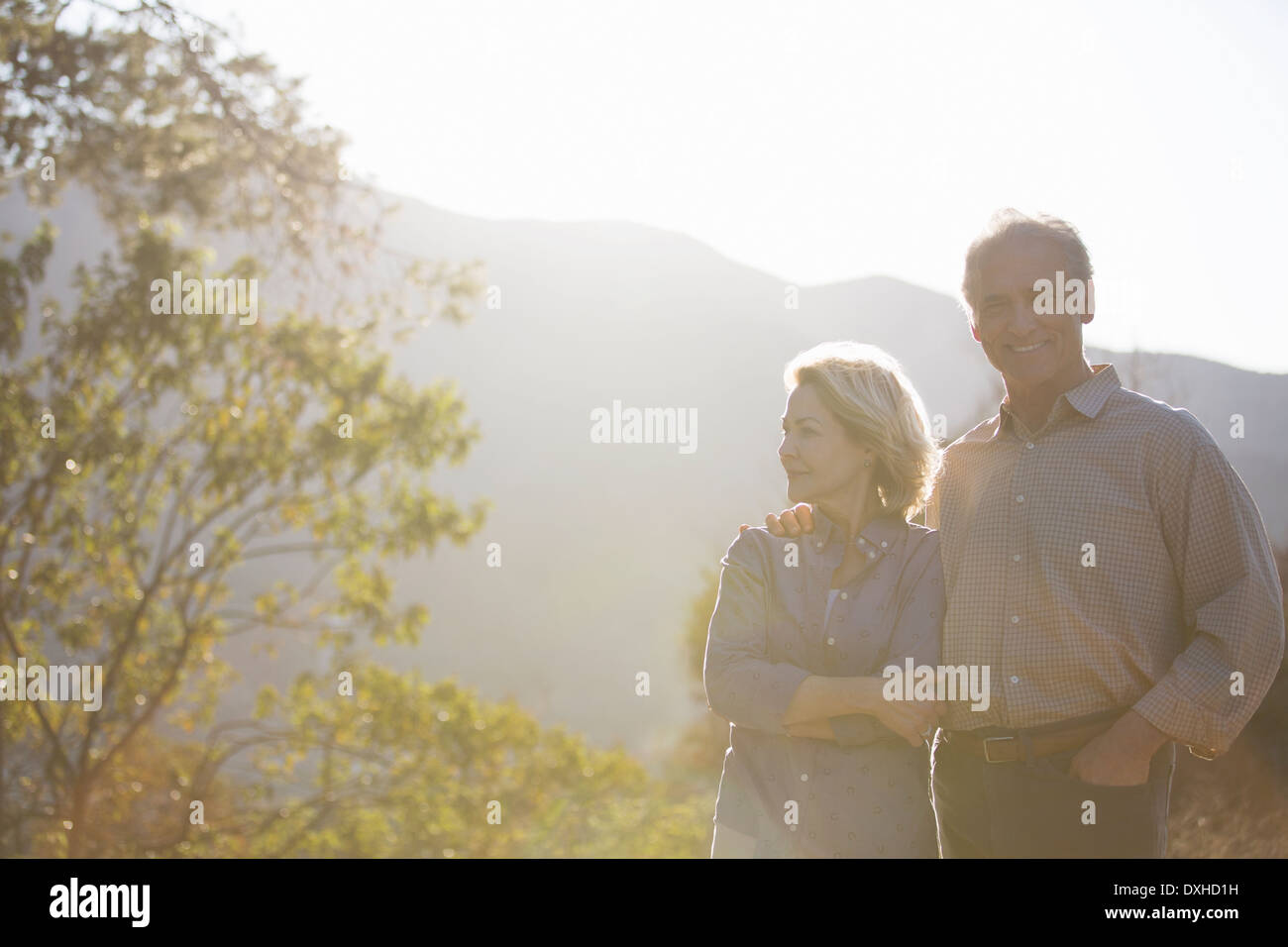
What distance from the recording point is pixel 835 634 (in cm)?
204

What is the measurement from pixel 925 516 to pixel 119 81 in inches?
227

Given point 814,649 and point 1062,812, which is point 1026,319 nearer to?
point 814,649

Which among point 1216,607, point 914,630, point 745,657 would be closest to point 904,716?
point 914,630

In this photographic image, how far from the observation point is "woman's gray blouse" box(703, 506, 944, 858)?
6.25 ft

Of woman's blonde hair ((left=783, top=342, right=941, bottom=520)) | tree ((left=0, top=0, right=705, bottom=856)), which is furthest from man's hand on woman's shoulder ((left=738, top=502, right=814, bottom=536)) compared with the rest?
tree ((left=0, top=0, right=705, bottom=856))

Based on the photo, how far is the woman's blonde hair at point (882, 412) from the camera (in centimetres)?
212

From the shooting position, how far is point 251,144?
257 inches

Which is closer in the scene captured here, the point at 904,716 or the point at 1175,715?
the point at 904,716

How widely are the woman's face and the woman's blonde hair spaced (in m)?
0.03

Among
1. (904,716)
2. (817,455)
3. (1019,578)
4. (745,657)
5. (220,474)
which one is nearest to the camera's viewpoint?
(904,716)

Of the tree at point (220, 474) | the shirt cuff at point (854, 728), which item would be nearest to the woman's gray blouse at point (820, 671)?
the shirt cuff at point (854, 728)

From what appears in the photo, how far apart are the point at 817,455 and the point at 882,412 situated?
6.9 inches

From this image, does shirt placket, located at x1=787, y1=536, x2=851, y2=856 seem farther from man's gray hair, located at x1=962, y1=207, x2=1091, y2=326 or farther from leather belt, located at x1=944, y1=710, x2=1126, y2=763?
man's gray hair, located at x1=962, y1=207, x2=1091, y2=326
